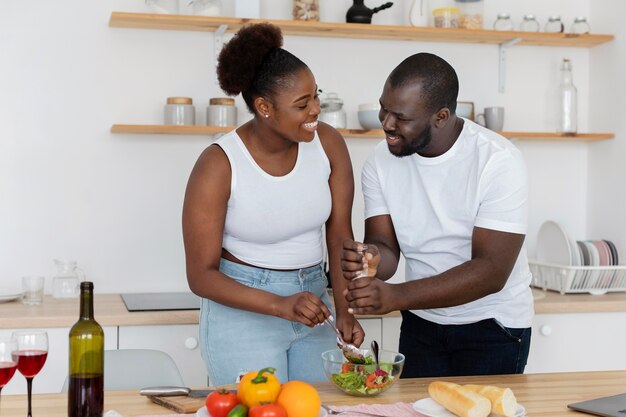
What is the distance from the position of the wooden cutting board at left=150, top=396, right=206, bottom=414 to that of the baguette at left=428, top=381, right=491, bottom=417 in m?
0.46

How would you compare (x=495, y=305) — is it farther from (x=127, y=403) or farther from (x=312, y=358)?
(x=127, y=403)

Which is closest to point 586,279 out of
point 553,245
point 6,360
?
point 553,245

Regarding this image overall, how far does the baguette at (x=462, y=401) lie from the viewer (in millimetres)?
1575

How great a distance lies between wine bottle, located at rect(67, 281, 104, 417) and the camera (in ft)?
4.89

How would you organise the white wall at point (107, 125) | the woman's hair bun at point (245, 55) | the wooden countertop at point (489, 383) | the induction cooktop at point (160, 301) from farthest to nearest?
1. the white wall at point (107, 125)
2. the induction cooktop at point (160, 301)
3. the woman's hair bun at point (245, 55)
4. the wooden countertop at point (489, 383)

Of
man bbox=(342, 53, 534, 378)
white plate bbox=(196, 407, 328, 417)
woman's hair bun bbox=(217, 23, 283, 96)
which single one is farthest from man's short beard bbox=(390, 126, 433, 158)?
white plate bbox=(196, 407, 328, 417)

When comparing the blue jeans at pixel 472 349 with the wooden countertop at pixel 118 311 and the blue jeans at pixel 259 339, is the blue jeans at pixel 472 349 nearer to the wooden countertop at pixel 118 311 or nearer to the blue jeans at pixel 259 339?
the blue jeans at pixel 259 339

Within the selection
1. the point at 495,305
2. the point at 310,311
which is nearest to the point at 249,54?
the point at 310,311

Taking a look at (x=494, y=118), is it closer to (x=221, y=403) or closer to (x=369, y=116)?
(x=369, y=116)

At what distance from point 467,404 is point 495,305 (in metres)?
0.67

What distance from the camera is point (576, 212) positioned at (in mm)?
3793

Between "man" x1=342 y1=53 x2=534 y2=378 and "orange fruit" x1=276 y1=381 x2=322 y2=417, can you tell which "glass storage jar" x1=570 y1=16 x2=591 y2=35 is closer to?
"man" x1=342 y1=53 x2=534 y2=378

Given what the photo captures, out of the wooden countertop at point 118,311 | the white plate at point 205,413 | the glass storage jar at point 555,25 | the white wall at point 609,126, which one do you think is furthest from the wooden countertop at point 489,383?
the glass storage jar at point 555,25

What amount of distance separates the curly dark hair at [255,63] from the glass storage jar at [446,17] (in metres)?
1.32
